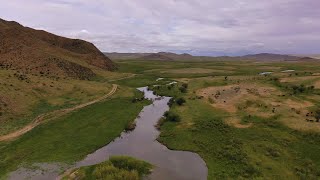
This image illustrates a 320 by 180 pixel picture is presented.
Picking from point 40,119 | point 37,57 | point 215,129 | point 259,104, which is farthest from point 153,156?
point 37,57

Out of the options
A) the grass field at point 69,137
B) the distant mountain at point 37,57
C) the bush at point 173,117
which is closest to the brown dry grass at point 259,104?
the bush at point 173,117

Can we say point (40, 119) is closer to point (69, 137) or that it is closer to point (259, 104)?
point (69, 137)

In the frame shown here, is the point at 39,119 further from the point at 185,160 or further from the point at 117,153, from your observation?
the point at 185,160

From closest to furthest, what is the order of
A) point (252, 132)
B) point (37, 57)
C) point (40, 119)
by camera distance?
1. point (252, 132)
2. point (40, 119)
3. point (37, 57)

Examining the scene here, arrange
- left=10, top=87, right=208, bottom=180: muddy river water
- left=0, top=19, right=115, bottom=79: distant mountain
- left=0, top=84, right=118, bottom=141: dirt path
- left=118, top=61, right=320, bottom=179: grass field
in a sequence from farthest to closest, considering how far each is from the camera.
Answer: left=0, top=19, right=115, bottom=79: distant mountain
left=0, top=84, right=118, bottom=141: dirt path
left=118, top=61, right=320, bottom=179: grass field
left=10, top=87, right=208, bottom=180: muddy river water

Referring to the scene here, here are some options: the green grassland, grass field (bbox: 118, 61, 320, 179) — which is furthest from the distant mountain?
the green grassland

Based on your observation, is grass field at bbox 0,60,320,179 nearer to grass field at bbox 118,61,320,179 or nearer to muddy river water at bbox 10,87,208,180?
grass field at bbox 118,61,320,179
